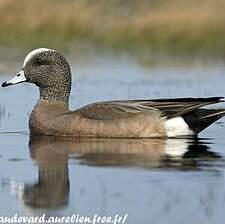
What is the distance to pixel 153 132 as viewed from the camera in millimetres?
11008

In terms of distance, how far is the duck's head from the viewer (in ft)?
38.7

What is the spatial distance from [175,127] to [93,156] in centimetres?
148

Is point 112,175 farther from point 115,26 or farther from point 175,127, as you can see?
point 115,26

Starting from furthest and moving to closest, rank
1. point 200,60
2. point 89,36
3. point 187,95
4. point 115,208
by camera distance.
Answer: point 89,36 → point 200,60 → point 187,95 → point 115,208

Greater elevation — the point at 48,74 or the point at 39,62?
the point at 39,62

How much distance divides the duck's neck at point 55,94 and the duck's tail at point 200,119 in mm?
1426

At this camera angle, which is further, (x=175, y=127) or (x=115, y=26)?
(x=115, y=26)

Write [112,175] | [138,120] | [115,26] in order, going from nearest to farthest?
[112,175]
[138,120]
[115,26]

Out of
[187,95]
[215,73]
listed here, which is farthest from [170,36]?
[187,95]

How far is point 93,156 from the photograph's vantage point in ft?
31.9

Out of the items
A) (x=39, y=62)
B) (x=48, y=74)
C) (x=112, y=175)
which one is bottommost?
(x=112, y=175)

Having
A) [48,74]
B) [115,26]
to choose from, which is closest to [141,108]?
[48,74]

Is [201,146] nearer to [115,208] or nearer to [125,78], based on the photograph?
[115,208]

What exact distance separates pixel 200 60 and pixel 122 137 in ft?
36.6
